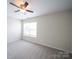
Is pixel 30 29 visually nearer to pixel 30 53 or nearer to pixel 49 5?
pixel 30 53

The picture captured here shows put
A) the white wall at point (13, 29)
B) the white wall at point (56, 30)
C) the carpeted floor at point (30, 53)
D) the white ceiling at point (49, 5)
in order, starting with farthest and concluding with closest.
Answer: the white wall at point (13, 29) → the white wall at point (56, 30) → the carpeted floor at point (30, 53) → the white ceiling at point (49, 5)

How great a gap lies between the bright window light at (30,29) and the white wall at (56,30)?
51 cm

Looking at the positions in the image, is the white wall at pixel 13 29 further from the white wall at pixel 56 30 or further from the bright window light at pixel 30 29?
the white wall at pixel 56 30

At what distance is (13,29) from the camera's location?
6.51 meters

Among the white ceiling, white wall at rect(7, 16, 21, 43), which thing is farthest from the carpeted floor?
the white ceiling

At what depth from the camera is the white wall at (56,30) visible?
3761mm

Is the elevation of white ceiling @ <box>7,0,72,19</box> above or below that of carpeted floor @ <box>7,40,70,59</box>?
above

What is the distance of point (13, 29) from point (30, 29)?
1647 mm

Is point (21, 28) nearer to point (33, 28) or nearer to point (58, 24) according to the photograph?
point (33, 28)

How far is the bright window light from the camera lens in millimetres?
6250

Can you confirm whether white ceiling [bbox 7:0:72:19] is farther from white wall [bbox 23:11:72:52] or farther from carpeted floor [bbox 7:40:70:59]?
carpeted floor [bbox 7:40:70:59]

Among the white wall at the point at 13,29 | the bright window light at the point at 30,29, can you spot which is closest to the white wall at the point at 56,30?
the bright window light at the point at 30,29

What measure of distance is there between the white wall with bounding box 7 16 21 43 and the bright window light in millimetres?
752
